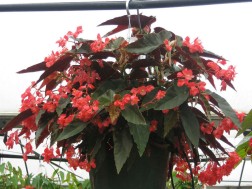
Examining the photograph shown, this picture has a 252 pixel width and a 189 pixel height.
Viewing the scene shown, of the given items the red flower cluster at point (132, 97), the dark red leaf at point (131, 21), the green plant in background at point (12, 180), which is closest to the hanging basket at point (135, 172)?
the red flower cluster at point (132, 97)

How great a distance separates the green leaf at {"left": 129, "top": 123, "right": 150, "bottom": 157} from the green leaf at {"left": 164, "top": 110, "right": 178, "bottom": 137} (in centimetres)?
3

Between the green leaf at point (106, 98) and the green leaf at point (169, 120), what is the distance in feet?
0.35

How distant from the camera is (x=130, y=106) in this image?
898 millimetres

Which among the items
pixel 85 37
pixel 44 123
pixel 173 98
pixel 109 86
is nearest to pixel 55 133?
pixel 44 123

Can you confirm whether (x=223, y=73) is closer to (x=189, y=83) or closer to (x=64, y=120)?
(x=189, y=83)

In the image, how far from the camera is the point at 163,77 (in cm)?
99

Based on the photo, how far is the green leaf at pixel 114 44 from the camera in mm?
963

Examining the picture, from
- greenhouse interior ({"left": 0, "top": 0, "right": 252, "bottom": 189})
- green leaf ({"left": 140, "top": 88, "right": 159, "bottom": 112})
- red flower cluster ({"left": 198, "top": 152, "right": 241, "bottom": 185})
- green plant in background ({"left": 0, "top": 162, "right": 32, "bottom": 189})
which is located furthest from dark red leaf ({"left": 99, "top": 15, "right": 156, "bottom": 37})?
green plant in background ({"left": 0, "top": 162, "right": 32, "bottom": 189})

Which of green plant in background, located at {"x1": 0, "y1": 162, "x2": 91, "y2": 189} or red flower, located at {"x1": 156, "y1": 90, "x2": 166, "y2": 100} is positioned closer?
red flower, located at {"x1": 156, "y1": 90, "x2": 166, "y2": 100}

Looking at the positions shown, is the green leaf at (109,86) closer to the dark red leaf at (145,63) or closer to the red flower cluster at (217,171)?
the dark red leaf at (145,63)

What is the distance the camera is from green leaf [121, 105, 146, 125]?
863 mm

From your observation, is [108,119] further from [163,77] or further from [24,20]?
[24,20]

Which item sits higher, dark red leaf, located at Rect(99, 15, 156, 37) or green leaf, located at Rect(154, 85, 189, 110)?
dark red leaf, located at Rect(99, 15, 156, 37)

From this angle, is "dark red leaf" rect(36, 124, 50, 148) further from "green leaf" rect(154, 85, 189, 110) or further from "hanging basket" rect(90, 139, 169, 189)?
"green leaf" rect(154, 85, 189, 110)
